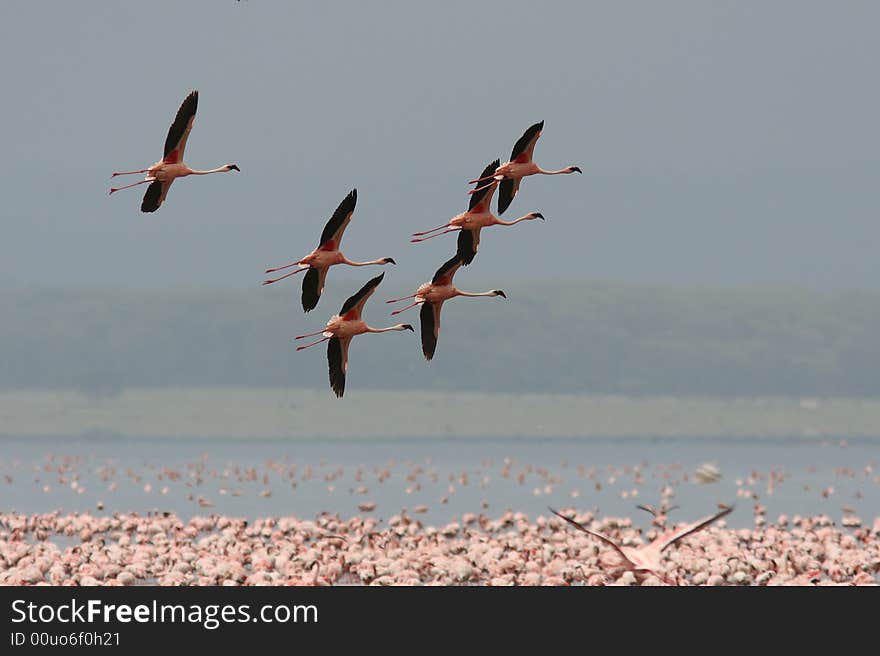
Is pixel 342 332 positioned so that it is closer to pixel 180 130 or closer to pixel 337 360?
pixel 337 360

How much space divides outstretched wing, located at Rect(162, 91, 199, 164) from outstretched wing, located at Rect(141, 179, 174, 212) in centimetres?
33

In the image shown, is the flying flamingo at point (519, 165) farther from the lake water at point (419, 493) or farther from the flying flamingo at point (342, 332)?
the lake water at point (419, 493)

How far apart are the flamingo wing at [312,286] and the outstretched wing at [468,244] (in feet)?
6.02

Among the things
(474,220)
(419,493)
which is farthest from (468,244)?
(419,493)

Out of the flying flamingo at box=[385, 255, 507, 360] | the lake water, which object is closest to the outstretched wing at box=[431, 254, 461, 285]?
the flying flamingo at box=[385, 255, 507, 360]

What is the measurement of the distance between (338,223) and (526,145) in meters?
2.84

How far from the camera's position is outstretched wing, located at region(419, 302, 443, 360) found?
21.0 meters

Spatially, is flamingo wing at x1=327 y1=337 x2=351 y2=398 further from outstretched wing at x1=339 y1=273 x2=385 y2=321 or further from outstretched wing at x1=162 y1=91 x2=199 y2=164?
outstretched wing at x1=162 y1=91 x2=199 y2=164

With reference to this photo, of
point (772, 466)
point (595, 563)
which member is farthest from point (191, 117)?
point (772, 466)

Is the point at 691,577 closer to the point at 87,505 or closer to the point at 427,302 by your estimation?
the point at 427,302

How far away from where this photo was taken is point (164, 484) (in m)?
65.2

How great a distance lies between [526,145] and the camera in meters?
21.7

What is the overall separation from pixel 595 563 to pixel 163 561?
761 cm

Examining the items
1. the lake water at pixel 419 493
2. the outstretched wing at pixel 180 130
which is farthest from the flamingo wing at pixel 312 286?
the lake water at pixel 419 493
